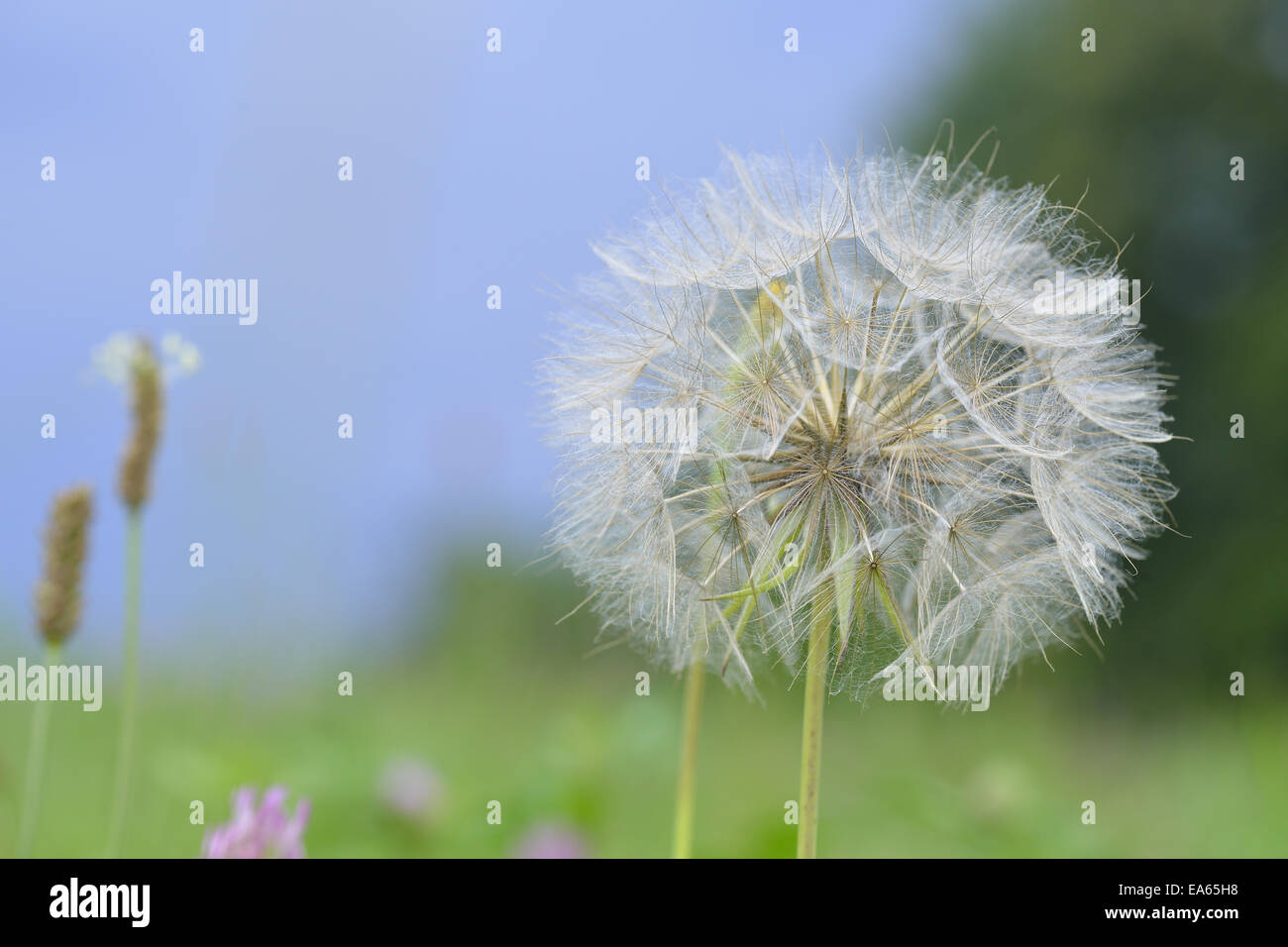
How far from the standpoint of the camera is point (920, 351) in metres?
2.26

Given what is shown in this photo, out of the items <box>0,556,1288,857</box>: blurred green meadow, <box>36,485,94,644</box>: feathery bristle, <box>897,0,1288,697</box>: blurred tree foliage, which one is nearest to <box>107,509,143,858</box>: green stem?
<box>36,485,94,644</box>: feathery bristle

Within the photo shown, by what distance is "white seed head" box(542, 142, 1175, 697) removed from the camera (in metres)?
2.16

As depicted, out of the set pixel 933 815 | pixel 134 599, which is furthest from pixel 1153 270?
pixel 134 599

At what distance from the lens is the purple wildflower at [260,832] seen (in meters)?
1.82

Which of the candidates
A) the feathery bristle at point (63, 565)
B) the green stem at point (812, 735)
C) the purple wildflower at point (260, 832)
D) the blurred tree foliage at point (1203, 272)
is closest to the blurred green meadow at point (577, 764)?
the feathery bristle at point (63, 565)

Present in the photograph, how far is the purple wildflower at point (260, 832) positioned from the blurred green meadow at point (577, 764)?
1379 millimetres

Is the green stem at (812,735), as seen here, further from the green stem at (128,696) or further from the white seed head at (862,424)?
the green stem at (128,696)

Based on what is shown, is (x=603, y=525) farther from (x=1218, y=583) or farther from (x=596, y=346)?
(x=1218, y=583)

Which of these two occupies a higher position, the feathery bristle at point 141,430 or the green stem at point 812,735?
the feathery bristle at point 141,430

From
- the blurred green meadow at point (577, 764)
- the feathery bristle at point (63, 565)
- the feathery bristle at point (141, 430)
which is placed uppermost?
the feathery bristle at point (141, 430)

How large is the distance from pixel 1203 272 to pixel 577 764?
431 inches

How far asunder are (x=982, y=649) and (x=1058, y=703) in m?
10.5

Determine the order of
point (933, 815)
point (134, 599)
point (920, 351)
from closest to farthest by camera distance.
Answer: point (134, 599) → point (920, 351) → point (933, 815)

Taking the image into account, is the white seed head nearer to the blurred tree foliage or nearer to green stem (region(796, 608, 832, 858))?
green stem (region(796, 608, 832, 858))
